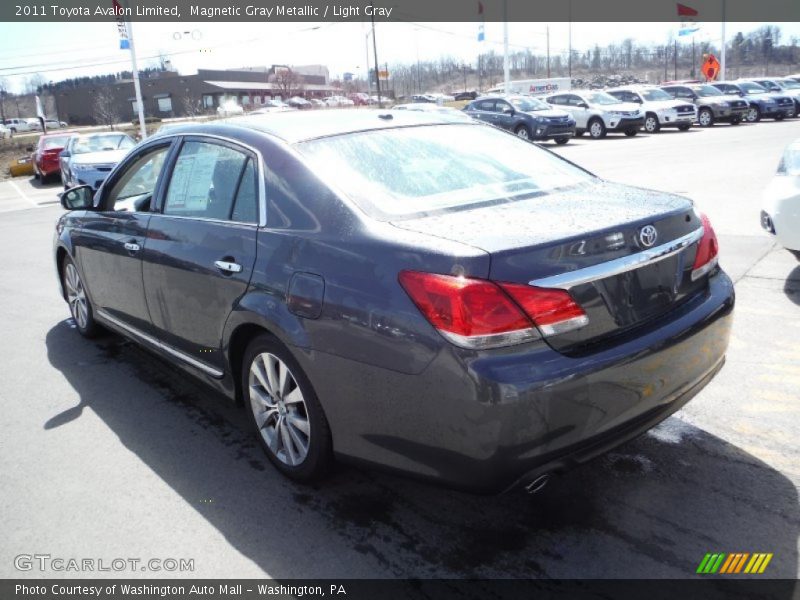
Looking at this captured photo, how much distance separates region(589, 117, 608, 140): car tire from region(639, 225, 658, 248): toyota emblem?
981 inches

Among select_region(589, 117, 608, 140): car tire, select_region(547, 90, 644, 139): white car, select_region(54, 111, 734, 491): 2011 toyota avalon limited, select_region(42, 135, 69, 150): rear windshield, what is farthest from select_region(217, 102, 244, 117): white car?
select_region(54, 111, 734, 491): 2011 toyota avalon limited

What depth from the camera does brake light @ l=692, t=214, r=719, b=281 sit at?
9.93 ft

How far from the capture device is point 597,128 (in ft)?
86.4

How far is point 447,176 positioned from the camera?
3326 millimetres

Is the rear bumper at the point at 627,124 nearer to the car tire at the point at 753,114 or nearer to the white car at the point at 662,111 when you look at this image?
the white car at the point at 662,111

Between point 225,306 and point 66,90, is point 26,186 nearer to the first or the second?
point 225,306

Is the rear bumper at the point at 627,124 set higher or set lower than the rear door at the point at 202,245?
lower

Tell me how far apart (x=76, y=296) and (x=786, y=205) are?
18.8 ft

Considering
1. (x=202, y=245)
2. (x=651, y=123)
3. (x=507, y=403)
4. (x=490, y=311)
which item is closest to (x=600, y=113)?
(x=651, y=123)

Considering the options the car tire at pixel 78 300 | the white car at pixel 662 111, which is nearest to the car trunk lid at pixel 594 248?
the car tire at pixel 78 300

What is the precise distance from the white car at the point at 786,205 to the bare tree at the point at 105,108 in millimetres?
57445

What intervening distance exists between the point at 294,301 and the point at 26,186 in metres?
23.9

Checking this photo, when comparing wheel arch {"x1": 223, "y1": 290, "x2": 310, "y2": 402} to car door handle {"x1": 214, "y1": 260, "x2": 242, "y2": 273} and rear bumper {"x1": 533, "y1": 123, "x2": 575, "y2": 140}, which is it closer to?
car door handle {"x1": 214, "y1": 260, "x2": 242, "y2": 273}

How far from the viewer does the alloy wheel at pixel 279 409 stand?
314 cm
